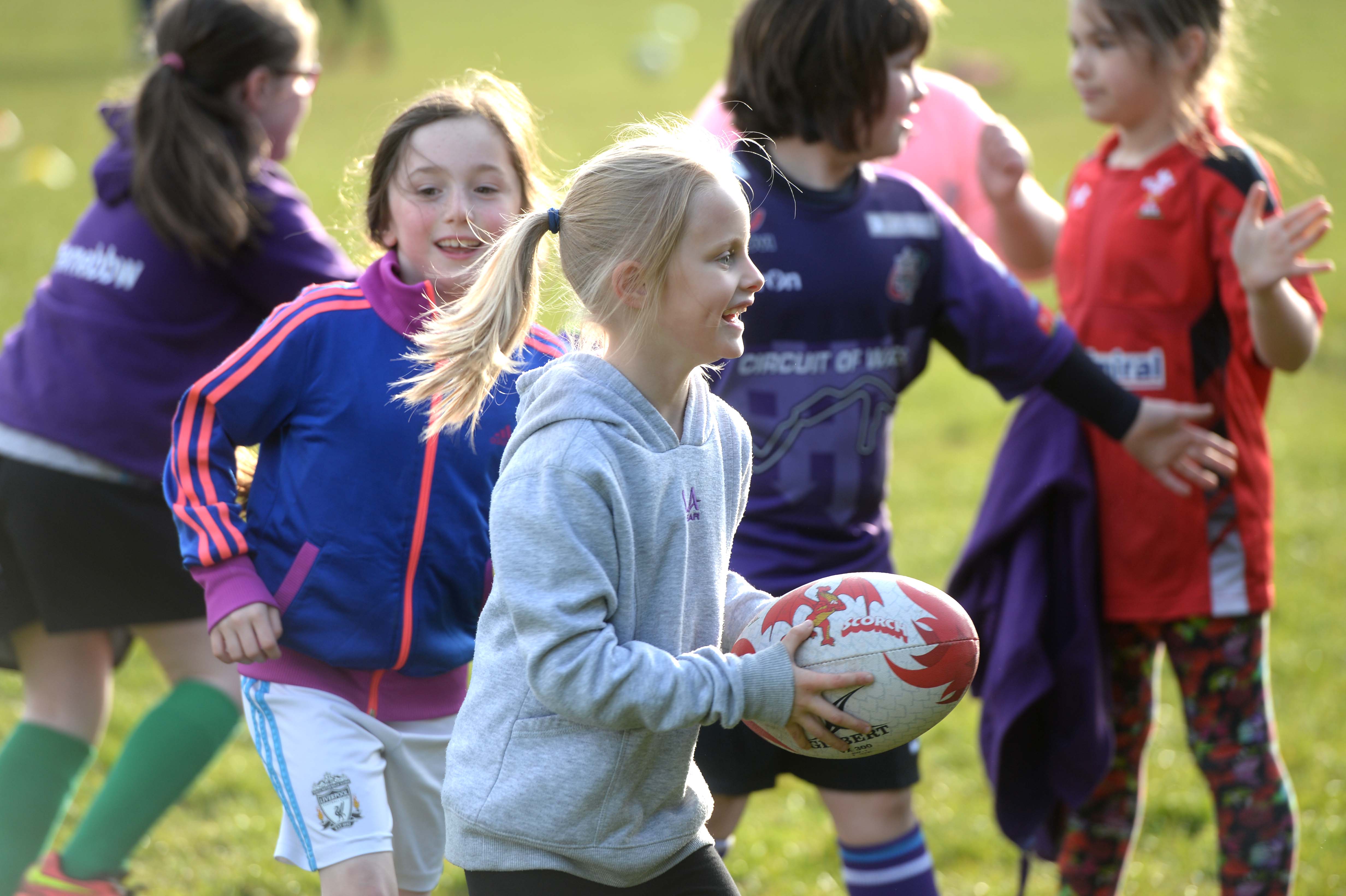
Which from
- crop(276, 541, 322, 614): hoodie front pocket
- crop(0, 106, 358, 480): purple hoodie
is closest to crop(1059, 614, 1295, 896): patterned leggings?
crop(276, 541, 322, 614): hoodie front pocket

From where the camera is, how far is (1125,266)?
348 centimetres

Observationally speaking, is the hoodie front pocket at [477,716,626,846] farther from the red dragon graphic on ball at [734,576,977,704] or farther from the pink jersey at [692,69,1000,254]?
the pink jersey at [692,69,1000,254]

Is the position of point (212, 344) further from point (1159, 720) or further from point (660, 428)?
point (1159, 720)

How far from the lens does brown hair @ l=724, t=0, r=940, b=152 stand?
3.05 metres

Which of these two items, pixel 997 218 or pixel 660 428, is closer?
pixel 660 428

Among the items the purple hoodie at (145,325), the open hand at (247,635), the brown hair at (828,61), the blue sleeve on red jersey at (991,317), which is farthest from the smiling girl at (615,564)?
the purple hoodie at (145,325)

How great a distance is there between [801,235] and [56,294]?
187 centimetres

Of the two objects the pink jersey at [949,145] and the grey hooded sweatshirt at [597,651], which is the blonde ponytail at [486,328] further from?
the pink jersey at [949,145]

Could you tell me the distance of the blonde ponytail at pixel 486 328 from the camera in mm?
2281

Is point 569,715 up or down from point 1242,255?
down

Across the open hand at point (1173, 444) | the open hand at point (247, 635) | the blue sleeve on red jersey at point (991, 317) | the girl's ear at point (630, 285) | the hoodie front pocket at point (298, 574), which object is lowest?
the open hand at point (247, 635)

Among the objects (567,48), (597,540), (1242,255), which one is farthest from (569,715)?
(567,48)

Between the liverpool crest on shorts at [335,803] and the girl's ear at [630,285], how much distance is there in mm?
1049

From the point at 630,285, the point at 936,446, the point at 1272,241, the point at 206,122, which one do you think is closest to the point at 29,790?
the point at 206,122
